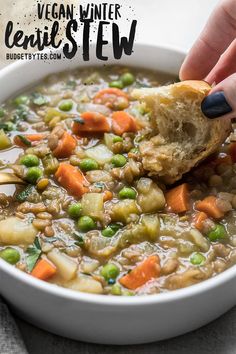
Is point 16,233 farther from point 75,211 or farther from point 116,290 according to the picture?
point 116,290

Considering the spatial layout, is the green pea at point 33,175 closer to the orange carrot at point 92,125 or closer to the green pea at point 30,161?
the green pea at point 30,161

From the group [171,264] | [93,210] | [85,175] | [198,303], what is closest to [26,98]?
[85,175]

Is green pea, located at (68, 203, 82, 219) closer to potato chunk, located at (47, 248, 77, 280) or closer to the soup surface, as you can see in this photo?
the soup surface

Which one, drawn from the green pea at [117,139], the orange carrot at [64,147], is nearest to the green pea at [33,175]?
the orange carrot at [64,147]

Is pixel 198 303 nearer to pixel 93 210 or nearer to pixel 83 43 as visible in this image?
pixel 93 210

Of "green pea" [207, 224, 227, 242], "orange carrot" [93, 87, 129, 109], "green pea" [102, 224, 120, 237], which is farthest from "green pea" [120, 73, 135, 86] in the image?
"green pea" [207, 224, 227, 242]

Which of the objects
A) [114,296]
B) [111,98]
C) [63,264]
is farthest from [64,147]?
[114,296]
